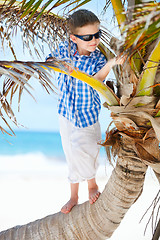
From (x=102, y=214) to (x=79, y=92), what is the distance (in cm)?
72

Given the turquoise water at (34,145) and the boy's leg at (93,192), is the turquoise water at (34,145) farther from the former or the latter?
the boy's leg at (93,192)

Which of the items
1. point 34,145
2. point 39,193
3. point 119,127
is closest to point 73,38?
point 119,127

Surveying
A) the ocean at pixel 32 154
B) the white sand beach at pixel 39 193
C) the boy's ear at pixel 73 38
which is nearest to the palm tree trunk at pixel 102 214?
the boy's ear at pixel 73 38

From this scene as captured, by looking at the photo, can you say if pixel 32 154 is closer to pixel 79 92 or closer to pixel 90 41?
pixel 79 92

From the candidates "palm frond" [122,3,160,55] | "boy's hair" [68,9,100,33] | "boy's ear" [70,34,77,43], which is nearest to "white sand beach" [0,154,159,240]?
"boy's ear" [70,34,77,43]

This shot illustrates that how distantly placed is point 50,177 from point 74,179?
7537 mm

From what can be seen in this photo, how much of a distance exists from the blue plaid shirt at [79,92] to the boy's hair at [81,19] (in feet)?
0.60

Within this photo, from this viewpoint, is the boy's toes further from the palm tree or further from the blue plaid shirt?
the blue plaid shirt

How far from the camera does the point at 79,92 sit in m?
1.96

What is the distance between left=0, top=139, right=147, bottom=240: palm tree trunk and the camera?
177cm

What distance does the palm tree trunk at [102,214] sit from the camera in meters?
1.77

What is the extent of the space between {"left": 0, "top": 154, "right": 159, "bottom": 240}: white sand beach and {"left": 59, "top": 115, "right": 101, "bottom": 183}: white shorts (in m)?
2.89

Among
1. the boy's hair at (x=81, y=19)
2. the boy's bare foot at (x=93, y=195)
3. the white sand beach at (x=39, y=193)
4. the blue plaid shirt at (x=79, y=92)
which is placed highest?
the boy's hair at (x=81, y=19)

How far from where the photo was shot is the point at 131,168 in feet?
5.76
